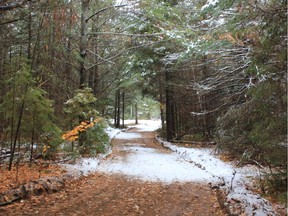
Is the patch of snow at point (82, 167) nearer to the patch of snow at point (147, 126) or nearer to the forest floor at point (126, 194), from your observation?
the forest floor at point (126, 194)

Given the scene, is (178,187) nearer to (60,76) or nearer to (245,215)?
(245,215)

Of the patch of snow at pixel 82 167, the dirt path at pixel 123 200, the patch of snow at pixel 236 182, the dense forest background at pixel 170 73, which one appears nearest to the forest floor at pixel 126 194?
the dirt path at pixel 123 200

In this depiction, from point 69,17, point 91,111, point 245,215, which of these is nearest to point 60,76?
point 91,111

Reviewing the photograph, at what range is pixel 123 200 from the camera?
5.63 m

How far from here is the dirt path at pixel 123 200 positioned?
489 centimetres

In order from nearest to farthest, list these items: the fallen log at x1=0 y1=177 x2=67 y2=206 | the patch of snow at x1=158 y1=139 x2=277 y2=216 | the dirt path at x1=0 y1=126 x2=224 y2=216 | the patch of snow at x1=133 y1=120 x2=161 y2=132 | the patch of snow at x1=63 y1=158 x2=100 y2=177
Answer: the patch of snow at x1=158 y1=139 x2=277 y2=216, the dirt path at x1=0 y1=126 x2=224 y2=216, the fallen log at x1=0 y1=177 x2=67 y2=206, the patch of snow at x1=63 y1=158 x2=100 y2=177, the patch of snow at x1=133 y1=120 x2=161 y2=132

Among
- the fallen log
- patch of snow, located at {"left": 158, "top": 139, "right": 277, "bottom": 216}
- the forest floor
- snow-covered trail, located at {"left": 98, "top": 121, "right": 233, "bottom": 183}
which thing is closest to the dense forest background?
patch of snow, located at {"left": 158, "top": 139, "right": 277, "bottom": 216}

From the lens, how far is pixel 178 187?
666 cm

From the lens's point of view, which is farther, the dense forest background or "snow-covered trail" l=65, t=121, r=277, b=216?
"snow-covered trail" l=65, t=121, r=277, b=216

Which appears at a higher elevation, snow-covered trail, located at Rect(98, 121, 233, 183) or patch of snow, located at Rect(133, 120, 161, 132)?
snow-covered trail, located at Rect(98, 121, 233, 183)

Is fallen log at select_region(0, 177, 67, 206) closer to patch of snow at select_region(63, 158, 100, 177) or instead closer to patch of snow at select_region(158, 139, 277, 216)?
patch of snow at select_region(63, 158, 100, 177)

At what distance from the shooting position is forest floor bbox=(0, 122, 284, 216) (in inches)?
195

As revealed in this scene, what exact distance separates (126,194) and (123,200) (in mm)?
439

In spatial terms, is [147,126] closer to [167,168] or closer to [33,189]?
[167,168]
